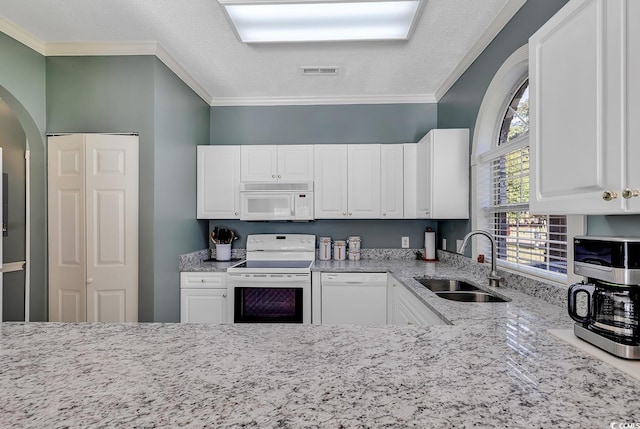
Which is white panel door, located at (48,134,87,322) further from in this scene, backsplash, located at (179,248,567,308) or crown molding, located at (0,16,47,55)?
backsplash, located at (179,248,567,308)

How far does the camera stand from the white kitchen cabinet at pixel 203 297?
116 inches

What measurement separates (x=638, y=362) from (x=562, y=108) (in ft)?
2.65

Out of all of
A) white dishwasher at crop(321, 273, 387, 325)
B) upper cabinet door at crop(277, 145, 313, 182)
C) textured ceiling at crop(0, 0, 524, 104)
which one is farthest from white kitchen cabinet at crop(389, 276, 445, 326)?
textured ceiling at crop(0, 0, 524, 104)

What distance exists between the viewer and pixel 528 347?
1015 millimetres

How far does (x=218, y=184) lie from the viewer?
337 centimetres

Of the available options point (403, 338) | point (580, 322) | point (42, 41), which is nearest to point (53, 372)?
point (403, 338)

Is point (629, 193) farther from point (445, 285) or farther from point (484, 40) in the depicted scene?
point (484, 40)

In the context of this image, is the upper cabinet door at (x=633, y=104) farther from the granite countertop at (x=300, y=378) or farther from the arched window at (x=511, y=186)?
the arched window at (x=511, y=186)

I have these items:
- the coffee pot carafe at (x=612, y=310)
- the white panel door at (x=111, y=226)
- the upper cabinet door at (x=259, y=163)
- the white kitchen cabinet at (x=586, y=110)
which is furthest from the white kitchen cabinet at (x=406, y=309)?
the white panel door at (x=111, y=226)

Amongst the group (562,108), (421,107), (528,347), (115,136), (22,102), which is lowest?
(528,347)

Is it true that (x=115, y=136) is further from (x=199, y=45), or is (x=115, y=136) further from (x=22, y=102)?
(x=199, y=45)

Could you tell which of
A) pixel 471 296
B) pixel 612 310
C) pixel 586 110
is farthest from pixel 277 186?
pixel 612 310

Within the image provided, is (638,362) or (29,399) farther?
(638,362)

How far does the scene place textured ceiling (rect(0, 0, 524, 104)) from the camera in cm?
205
